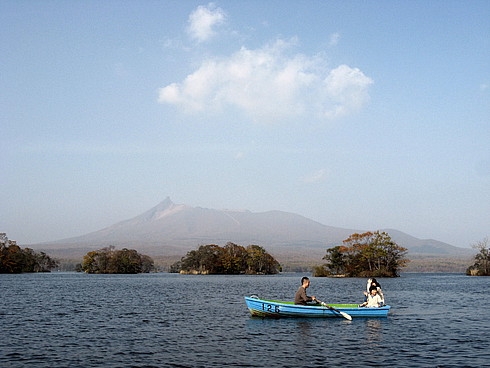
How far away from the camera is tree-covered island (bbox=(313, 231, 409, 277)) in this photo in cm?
12581

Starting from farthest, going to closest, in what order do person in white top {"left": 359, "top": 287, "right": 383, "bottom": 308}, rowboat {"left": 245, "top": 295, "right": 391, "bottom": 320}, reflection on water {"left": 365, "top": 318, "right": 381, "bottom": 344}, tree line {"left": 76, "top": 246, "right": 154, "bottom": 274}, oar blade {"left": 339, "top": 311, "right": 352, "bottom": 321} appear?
1. tree line {"left": 76, "top": 246, "right": 154, "bottom": 274}
2. person in white top {"left": 359, "top": 287, "right": 383, "bottom": 308}
3. rowboat {"left": 245, "top": 295, "right": 391, "bottom": 320}
4. oar blade {"left": 339, "top": 311, "right": 352, "bottom": 321}
5. reflection on water {"left": 365, "top": 318, "right": 381, "bottom": 344}

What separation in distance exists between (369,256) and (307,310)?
94.6 m

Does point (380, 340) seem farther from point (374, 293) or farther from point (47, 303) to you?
point (47, 303)

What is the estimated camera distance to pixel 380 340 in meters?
27.6

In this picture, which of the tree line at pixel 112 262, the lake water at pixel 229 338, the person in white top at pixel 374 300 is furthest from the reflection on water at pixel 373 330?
the tree line at pixel 112 262

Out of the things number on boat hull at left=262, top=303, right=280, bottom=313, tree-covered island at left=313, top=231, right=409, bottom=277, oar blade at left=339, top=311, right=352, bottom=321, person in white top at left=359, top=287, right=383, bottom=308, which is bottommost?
oar blade at left=339, top=311, right=352, bottom=321

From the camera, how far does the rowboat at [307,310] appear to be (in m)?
35.4

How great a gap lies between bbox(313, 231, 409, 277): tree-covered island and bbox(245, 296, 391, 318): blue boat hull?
91830 mm

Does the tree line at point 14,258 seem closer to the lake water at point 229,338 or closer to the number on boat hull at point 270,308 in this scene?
the lake water at point 229,338

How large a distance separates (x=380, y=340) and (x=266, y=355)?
7841mm

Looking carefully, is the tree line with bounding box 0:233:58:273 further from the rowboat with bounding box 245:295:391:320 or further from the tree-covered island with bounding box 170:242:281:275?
the rowboat with bounding box 245:295:391:320

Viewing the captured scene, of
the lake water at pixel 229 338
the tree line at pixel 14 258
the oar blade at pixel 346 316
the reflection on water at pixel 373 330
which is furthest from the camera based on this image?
the tree line at pixel 14 258

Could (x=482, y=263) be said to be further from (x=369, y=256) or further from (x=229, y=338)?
(x=229, y=338)

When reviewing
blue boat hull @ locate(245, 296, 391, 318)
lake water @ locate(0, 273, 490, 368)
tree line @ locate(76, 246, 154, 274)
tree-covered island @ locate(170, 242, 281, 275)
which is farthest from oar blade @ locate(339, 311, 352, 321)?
tree line @ locate(76, 246, 154, 274)
